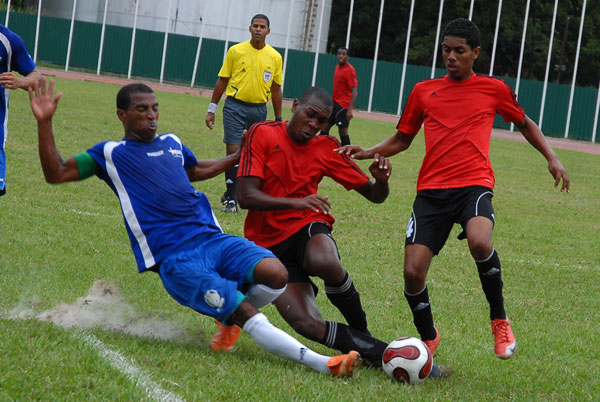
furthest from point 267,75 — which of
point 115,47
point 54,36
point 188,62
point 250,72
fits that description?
point 54,36

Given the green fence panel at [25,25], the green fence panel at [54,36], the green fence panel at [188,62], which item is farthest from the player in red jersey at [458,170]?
the green fence panel at [25,25]

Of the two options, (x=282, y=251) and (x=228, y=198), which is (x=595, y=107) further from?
(x=282, y=251)

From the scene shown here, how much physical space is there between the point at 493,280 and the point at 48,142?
2855mm

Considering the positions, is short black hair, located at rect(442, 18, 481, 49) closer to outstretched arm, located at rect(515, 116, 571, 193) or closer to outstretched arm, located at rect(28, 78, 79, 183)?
outstretched arm, located at rect(515, 116, 571, 193)

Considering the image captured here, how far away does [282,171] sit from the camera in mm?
5441

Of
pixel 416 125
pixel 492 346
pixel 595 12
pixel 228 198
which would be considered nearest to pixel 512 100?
pixel 416 125

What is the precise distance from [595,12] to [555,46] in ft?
9.04

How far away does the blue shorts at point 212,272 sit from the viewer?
181 inches

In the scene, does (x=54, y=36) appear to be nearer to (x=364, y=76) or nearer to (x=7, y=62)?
(x=364, y=76)

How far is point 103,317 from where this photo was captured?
213 inches

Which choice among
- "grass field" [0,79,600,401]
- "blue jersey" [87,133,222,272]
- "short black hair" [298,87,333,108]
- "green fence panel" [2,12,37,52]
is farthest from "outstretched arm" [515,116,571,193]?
"green fence panel" [2,12,37,52]

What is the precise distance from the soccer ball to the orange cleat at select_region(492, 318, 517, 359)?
1.70 ft

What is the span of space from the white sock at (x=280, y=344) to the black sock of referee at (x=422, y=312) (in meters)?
1.00

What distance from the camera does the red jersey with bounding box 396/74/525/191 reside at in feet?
18.1
